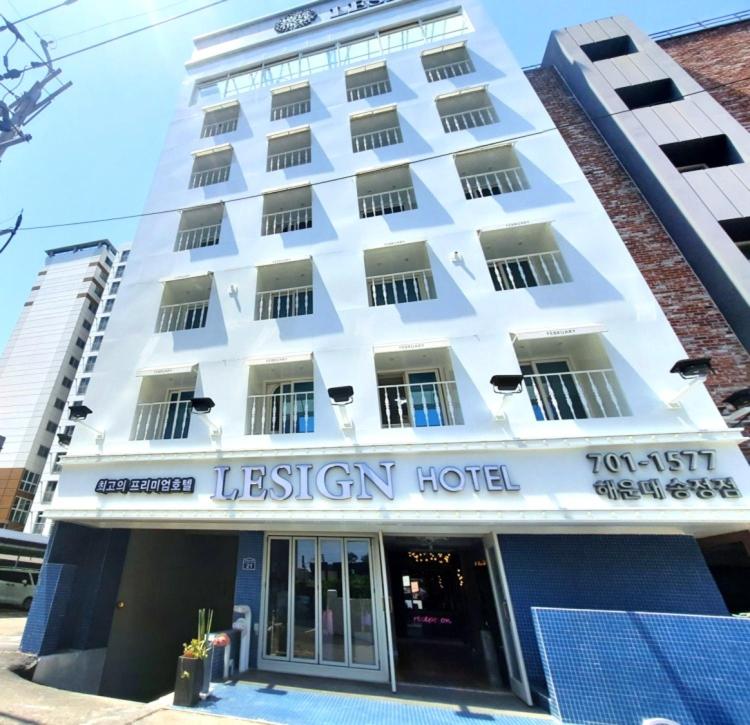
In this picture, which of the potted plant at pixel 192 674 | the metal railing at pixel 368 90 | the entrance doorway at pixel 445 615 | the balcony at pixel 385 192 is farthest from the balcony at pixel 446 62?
the potted plant at pixel 192 674

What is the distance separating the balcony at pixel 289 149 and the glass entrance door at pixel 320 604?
36.0ft

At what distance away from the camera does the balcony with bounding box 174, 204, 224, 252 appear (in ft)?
34.4

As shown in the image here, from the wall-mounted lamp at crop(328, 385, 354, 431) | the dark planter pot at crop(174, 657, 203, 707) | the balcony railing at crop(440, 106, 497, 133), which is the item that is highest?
the balcony railing at crop(440, 106, 497, 133)

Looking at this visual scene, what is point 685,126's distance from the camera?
996cm

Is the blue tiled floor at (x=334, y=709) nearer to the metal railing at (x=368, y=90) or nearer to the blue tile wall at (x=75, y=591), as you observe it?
the blue tile wall at (x=75, y=591)

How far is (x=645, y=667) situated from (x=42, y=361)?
53.6m

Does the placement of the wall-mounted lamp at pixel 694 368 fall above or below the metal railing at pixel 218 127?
below

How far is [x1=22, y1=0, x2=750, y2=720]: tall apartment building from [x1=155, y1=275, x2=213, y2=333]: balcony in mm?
77

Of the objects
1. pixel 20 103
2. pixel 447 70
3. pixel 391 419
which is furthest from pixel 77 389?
pixel 447 70

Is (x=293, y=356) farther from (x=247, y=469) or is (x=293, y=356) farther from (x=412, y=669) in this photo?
(x=412, y=669)

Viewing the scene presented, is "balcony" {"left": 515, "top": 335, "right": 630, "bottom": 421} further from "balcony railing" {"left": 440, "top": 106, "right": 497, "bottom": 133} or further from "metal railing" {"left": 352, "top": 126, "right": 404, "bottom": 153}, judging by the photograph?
"metal railing" {"left": 352, "top": 126, "right": 404, "bottom": 153}

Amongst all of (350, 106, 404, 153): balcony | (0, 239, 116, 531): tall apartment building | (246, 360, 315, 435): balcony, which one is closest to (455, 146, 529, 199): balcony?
(350, 106, 404, 153): balcony

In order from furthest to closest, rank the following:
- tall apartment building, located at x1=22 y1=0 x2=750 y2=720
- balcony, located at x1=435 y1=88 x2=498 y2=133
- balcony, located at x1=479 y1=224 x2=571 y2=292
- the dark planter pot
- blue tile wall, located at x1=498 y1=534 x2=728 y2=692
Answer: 1. balcony, located at x1=435 y1=88 x2=498 y2=133
2. balcony, located at x1=479 y1=224 x2=571 y2=292
3. tall apartment building, located at x1=22 y1=0 x2=750 y2=720
4. blue tile wall, located at x1=498 y1=534 x2=728 y2=692
5. the dark planter pot

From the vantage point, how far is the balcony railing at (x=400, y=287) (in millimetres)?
8596
